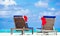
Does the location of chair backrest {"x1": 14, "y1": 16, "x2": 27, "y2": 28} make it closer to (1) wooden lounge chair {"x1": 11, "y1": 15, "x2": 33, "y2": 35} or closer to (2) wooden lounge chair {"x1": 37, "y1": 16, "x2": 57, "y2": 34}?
(1) wooden lounge chair {"x1": 11, "y1": 15, "x2": 33, "y2": 35}

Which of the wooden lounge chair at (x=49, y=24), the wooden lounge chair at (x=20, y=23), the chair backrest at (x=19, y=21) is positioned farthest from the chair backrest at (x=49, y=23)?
the chair backrest at (x=19, y=21)

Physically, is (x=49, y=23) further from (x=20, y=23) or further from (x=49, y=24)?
(x=20, y=23)

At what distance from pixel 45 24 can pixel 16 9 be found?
4.09 metres

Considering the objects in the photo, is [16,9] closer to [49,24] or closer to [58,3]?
[58,3]

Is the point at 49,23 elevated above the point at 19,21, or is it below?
below

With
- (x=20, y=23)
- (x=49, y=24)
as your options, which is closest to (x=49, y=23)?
(x=49, y=24)

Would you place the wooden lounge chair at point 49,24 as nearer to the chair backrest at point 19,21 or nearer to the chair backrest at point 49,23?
the chair backrest at point 49,23

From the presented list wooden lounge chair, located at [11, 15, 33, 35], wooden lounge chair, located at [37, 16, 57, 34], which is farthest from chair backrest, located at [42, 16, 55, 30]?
wooden lounge chair, located at [11, 15, 33, 35]

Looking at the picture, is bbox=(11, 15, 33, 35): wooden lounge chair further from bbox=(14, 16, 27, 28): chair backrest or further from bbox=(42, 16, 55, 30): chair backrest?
bbox=(42, 16, 55, 30): chair backrest

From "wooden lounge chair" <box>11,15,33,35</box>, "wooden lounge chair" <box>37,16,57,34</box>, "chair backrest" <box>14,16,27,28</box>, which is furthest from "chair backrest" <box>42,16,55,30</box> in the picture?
"chair backrest" <box>14,16,27,28</box>

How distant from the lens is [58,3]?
41.3 feet

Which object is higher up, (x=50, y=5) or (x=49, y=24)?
(x=50, y=5)

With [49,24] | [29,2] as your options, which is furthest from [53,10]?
[49,24]

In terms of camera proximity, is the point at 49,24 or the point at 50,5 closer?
the point at 49,24
